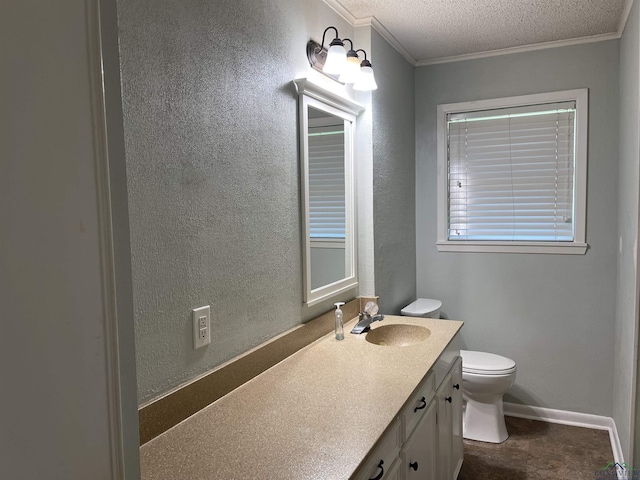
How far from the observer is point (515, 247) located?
327cm

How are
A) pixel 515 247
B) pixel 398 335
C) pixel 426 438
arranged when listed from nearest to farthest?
pixel 426 438 → pixel 398 335 → pixel 515 247

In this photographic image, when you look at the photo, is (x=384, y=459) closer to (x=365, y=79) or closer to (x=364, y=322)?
(x=364, y=322)

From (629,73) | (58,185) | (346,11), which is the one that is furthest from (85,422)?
(629,73)

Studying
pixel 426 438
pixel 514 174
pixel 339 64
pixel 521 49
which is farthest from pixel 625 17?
pixel 426 438

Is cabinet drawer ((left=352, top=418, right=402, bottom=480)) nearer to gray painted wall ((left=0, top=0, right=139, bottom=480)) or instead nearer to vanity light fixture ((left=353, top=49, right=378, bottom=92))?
gray painted wall ((left=0, top=0, right=139, bottom=480))

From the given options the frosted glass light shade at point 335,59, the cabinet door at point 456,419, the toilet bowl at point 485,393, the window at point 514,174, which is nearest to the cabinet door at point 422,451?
the cabinet door at point 456,419

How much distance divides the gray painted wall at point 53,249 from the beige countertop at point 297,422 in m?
0.60

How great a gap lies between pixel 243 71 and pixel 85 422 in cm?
135

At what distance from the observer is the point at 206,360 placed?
153 centimetres

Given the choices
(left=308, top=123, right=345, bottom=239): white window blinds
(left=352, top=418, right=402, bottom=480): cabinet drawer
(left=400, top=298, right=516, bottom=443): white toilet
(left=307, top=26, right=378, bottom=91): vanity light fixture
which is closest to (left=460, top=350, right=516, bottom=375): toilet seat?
(left=400, top=298, right=516, bottom=443): white toilet

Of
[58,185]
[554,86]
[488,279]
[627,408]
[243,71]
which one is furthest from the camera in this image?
[488,279]

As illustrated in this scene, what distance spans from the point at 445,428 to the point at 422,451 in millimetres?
429

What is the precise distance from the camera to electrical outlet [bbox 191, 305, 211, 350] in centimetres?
147

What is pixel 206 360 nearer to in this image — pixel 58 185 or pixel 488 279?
pixel 58 185
